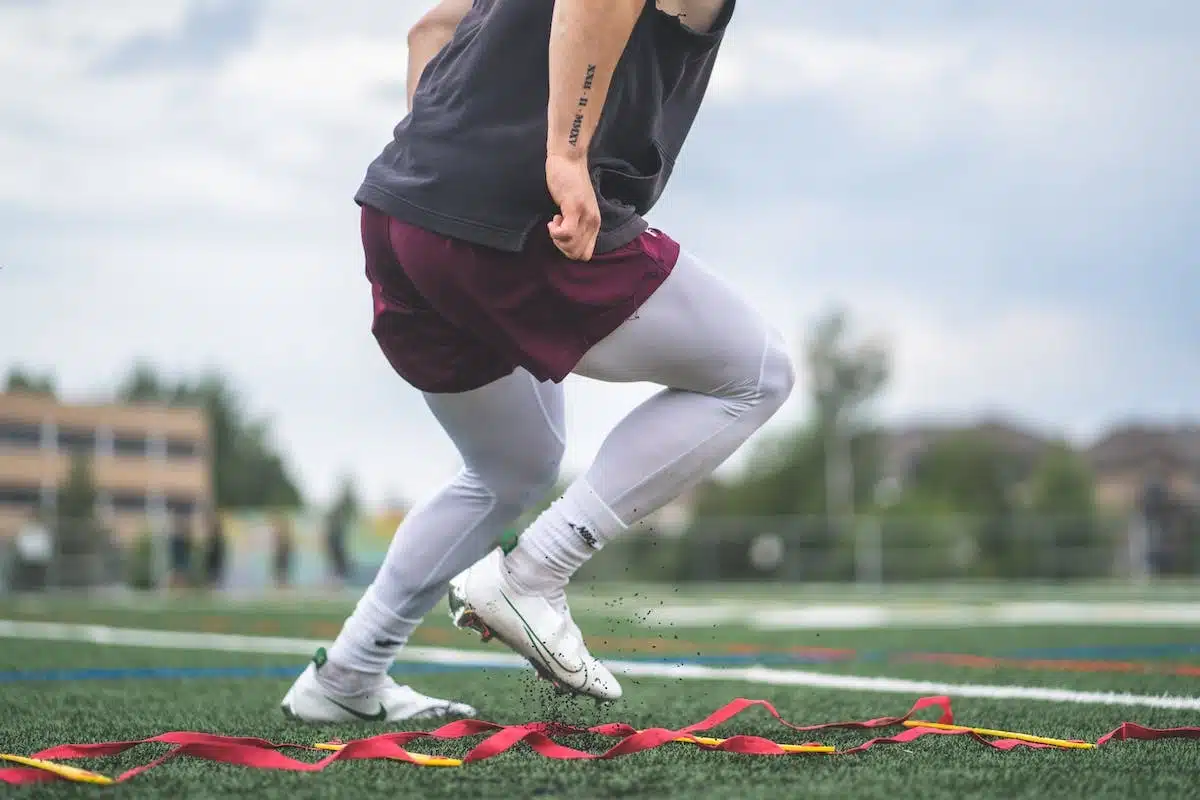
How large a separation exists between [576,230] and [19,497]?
6875cm

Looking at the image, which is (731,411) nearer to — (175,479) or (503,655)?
(503,655)

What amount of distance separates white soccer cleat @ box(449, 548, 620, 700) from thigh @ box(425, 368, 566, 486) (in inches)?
16.1

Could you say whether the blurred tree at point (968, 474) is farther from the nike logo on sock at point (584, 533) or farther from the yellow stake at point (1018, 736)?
the nike logo on sock at point (584, 533)

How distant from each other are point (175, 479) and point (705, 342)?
7311cm

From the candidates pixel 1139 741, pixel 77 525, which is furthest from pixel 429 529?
pixel 77 525

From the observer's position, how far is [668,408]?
2996 millimetres

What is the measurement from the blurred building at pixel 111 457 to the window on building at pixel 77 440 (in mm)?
47

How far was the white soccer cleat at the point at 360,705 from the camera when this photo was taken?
348cm

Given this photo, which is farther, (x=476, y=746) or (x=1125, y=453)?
(x=1125, y=453)

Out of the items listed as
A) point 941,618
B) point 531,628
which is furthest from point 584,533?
point 941,618

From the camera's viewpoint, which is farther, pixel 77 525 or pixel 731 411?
pixel 77 525

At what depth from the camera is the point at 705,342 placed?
9.35 ft

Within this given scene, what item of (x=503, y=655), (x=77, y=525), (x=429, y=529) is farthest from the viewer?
(x=77, y=525)

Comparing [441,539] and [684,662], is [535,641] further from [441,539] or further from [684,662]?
[684,662]
